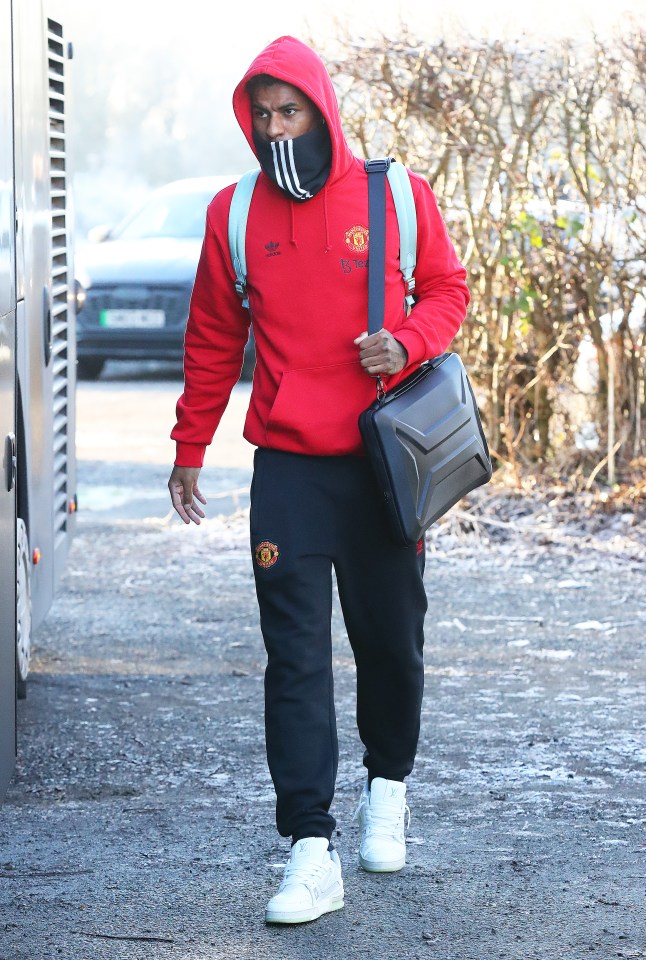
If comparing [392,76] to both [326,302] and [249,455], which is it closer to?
[249,455]

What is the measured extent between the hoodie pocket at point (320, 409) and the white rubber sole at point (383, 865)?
994 millimetres

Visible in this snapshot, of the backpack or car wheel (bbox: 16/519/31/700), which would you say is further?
car wheel (bbox: 16/519/31/700)

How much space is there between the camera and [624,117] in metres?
7.78

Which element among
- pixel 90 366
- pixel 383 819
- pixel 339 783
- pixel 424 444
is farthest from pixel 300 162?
pixel 90 366

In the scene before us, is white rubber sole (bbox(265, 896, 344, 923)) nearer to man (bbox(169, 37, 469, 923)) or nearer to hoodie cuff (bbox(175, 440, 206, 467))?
man (bbox(169, 37, 469, 923))

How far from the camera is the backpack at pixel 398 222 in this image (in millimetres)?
3646

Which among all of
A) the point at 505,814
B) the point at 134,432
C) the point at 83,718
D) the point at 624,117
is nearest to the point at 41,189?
the point at 83,718

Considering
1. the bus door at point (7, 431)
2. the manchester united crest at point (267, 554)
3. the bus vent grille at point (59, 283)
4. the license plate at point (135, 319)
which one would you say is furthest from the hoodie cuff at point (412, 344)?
the license plate at point (135, 319)

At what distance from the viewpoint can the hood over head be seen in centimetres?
354

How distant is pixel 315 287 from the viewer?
360 centimetres

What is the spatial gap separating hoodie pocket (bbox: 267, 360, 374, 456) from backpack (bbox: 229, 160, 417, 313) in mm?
262

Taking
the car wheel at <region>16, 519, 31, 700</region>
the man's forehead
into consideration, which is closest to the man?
the man's forehead

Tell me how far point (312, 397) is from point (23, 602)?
162 cm

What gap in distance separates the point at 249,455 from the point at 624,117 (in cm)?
380
